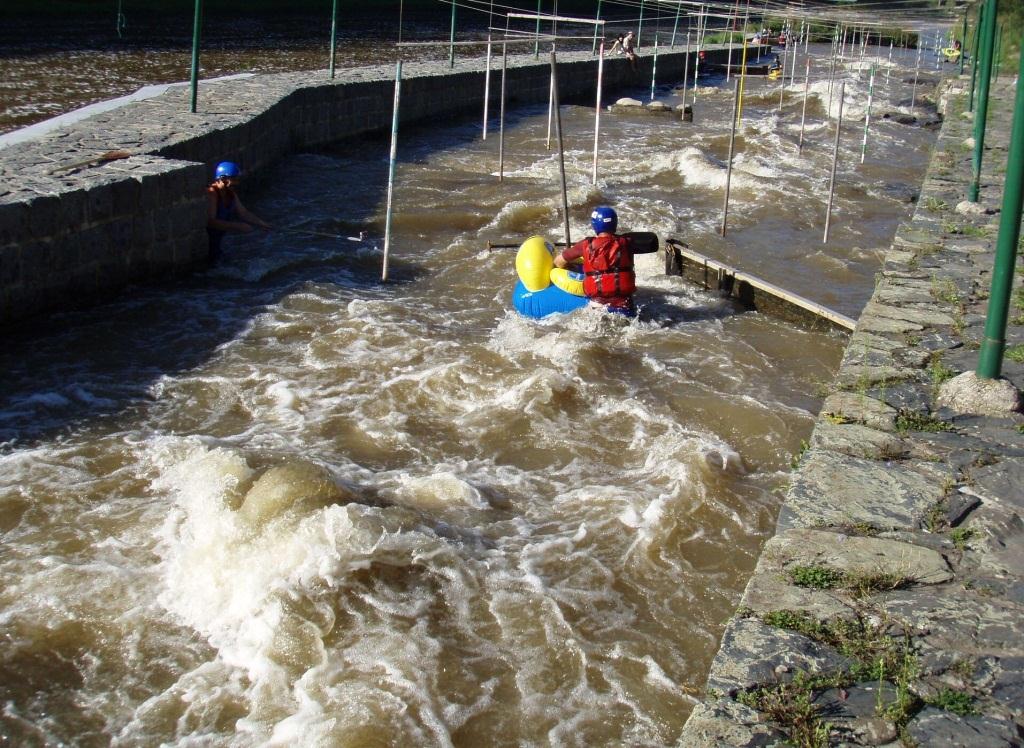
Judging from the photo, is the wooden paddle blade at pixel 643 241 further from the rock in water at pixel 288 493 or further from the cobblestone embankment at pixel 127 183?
the rock in water at pixel 288 493

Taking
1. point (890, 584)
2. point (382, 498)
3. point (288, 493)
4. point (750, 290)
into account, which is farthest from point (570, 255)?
point (890, 584)

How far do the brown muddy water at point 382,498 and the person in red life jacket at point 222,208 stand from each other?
0.30 meters

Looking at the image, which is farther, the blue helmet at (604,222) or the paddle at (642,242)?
the paddle at (642,242)

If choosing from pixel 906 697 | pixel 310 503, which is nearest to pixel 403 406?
pixel 310 503

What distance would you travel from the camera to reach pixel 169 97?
14.1 metres

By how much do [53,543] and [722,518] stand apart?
11.5ft

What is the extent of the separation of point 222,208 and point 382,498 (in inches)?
219

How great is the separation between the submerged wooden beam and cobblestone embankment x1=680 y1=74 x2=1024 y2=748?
2.59m

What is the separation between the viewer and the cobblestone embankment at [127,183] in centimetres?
812

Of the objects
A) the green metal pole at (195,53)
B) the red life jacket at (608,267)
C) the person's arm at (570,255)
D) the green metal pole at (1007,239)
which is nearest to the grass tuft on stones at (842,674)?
the green metal pole at (1007,239)

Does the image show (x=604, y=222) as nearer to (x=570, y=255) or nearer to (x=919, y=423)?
(x=570, y=255)

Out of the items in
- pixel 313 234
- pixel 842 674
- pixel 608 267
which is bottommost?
pixel 842 674

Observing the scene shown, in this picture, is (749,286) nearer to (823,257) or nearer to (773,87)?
(823,257)

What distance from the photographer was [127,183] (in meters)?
8.98
